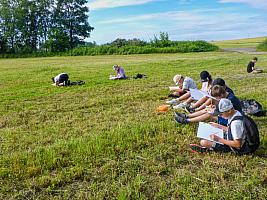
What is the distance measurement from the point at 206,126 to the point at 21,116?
547 centimetres

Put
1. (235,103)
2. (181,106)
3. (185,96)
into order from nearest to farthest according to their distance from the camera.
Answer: (235,103), (181,106), (185,96)

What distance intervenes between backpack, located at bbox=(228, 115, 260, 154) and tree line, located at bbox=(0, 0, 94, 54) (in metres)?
62.5

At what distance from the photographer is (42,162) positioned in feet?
17.4

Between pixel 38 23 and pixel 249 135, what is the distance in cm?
Result: 7162

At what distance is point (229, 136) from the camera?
17.4ft

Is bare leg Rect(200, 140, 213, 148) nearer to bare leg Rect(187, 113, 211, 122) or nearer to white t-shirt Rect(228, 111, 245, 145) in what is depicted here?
white t-shirt Rect(228, 111, 245, 145)

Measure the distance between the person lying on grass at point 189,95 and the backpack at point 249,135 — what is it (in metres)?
2.95

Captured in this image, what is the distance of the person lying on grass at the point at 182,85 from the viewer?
9534 millimetres

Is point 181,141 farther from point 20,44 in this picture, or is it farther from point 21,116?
point 20,44

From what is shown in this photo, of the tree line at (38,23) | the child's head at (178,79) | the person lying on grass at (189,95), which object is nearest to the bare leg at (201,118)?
the person lying on grass at (189,95)

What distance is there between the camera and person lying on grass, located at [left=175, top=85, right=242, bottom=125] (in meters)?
6.15

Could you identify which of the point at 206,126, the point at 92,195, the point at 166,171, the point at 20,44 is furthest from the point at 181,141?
the point at 20,44

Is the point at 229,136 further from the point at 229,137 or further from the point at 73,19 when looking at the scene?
the point at 73,19

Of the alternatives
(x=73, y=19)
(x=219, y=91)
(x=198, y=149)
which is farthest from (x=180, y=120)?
(x=73, y=19)
